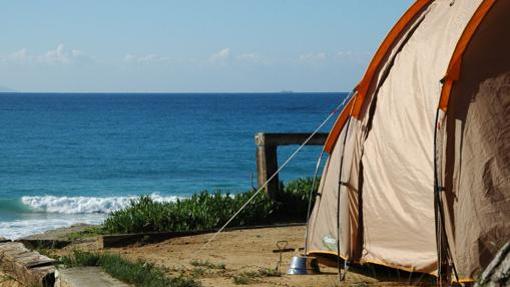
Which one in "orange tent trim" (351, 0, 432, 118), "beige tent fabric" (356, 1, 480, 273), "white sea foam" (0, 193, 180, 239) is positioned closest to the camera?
"beige tent fabric" (356, 1, 480, 273)

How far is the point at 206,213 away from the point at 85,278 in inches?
189

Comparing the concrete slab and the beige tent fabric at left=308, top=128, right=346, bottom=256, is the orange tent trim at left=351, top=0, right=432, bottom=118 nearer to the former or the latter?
the beige tent fabric at left=308, top=128, right=346, bottom=256

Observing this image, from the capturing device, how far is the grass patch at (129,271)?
7867mm

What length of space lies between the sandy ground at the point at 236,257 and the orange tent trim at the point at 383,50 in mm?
1686

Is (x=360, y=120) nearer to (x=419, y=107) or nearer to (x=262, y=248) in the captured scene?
(x=419, y=107)

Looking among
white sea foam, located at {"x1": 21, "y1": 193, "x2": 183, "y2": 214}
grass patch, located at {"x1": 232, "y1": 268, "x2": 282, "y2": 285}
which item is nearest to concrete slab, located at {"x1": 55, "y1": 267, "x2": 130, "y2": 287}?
grass patch, located at {"x1": 232, "y1": 268, "x2": 282, "y2": 285}

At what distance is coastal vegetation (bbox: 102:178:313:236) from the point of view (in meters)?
12.6

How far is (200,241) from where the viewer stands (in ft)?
38.9

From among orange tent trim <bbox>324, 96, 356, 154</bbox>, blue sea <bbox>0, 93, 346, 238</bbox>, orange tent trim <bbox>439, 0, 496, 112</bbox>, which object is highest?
orange tent trim <bbox>439, 0, 496, 112</bbox>

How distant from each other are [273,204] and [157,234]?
2037 millimetres

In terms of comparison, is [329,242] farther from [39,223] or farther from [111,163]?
[111,163]

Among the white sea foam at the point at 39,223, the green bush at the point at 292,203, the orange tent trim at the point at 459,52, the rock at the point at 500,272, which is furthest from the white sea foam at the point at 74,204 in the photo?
the rock at the point at 500,272

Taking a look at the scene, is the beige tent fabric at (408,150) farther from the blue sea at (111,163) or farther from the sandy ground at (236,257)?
the blue sea at (111,163)

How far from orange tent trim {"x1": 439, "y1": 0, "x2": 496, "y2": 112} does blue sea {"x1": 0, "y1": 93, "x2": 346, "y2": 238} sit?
19.8 ft
